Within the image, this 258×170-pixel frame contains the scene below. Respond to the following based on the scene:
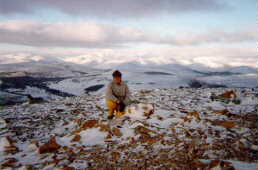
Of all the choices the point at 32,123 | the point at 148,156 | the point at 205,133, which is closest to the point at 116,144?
the point at 148,156

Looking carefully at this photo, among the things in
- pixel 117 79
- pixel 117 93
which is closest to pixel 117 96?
pixel 117 93

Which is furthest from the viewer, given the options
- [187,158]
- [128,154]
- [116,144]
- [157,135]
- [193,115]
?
[193,115]

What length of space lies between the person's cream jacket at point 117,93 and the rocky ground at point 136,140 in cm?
67

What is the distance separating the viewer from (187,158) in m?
6.93

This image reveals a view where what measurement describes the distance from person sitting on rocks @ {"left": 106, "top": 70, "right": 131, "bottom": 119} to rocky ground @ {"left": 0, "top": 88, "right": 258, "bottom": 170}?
1.45 feet

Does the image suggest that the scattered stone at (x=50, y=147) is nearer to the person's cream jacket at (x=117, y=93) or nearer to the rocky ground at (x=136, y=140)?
the rocky ground at (x=136, y=140)

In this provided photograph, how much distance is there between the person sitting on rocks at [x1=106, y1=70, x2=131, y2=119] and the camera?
36.7 ft

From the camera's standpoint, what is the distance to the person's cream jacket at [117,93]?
11184mm

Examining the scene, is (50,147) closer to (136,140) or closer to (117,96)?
(136,140)

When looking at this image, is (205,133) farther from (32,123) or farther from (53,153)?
(32,123)

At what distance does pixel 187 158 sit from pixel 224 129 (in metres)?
3.34

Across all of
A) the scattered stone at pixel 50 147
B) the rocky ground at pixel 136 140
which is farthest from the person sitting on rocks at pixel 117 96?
the scattered stone at pixel 50 147

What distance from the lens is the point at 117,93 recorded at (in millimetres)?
11445

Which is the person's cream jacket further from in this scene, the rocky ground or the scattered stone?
the scattered stone
